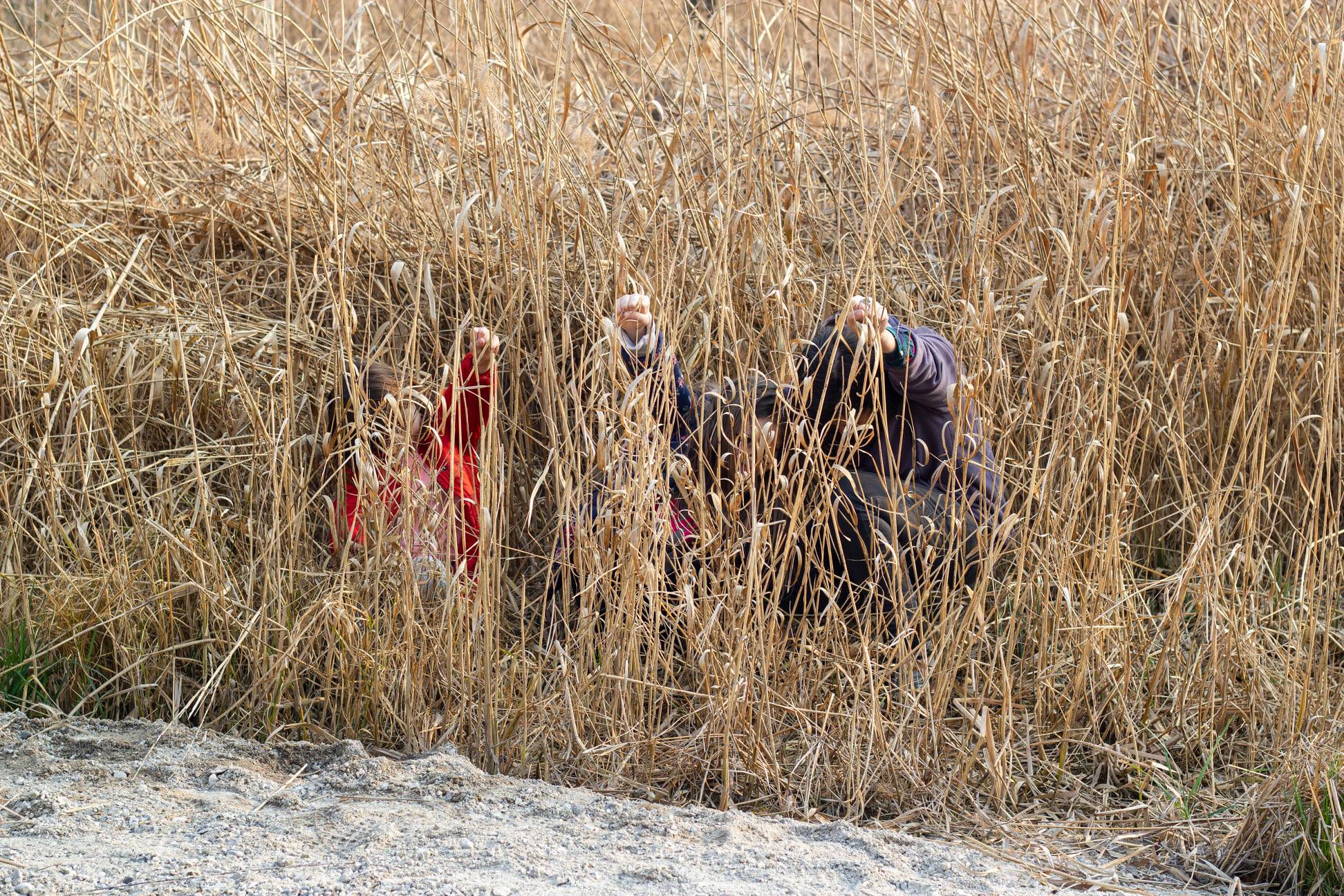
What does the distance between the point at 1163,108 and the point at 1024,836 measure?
175cm

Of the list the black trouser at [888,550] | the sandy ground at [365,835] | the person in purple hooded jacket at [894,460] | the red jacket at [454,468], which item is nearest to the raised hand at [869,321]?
the person in purple hooded jacket at [894,460]

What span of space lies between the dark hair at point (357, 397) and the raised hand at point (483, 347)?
158mm

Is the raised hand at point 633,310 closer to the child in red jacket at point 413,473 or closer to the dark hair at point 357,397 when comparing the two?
the child in red jacket at point 413,473

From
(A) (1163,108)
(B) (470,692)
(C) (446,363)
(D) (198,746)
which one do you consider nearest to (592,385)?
(C) (446,363)

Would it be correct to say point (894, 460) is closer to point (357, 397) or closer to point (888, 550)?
point (888, 550)

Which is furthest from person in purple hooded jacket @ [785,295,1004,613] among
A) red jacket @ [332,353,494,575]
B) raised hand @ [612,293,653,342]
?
red jacket @ [332,353,494,575]

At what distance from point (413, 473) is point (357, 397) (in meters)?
0.17

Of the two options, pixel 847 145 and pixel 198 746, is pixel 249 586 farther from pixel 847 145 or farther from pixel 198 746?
pixel 847 145

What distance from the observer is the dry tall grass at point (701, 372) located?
2.12 metres

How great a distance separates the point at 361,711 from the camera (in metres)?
2.22

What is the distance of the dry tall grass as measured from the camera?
2.12 meters

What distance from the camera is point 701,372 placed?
278 centimetres

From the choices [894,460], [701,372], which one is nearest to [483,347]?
[701,372]

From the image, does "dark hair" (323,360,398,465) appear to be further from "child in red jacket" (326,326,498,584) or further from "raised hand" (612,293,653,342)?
"raised hand" (612,293,653,342)
